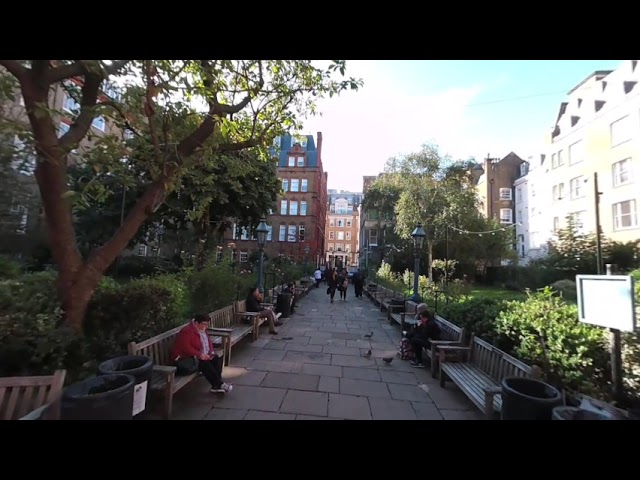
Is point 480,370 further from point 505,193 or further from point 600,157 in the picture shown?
point 505,193

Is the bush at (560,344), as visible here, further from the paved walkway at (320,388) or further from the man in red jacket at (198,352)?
the man in red jacket at (198,352)

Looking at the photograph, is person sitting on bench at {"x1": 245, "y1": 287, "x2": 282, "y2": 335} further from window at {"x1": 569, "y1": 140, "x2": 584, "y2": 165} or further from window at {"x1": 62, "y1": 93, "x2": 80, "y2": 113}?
window at {"x1": 569, "y1": 140, "x2": 584, "y2": 165}

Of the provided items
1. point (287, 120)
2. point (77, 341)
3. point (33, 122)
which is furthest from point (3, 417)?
point (287, 120)

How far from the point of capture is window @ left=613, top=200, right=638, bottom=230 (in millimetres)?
23656

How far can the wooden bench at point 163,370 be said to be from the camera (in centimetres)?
391

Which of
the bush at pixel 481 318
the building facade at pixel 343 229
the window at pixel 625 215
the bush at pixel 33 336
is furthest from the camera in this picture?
the building facade at pixel 343 229

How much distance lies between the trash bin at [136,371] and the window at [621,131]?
31.5m

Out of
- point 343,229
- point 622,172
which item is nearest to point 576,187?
point 622,172

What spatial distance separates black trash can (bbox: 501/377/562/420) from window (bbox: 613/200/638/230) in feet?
90.1

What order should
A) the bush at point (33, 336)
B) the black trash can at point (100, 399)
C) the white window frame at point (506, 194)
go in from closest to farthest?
the black trash can at point (100, 399), the bush at point (33, 336), the white window frame at point (506, 194)

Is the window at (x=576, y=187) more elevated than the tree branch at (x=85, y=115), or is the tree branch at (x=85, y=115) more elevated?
the window at (x=576, y=187)

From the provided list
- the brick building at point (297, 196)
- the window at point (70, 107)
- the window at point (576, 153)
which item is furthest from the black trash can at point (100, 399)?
the brick building at point (297, 196)

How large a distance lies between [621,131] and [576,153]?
18.0 ft

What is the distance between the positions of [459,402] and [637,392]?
201 centimetres
